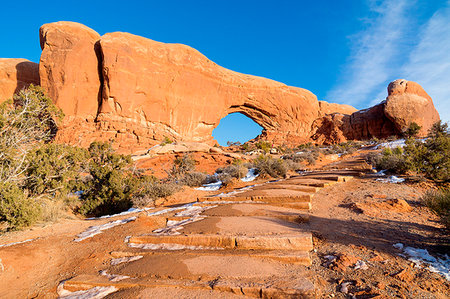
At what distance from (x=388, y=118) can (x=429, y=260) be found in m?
38.7

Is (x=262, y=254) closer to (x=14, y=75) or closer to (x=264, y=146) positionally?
(x=264, y=146)

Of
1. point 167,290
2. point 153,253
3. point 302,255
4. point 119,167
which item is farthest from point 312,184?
point 119,167

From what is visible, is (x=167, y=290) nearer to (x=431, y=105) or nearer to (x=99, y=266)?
(x=99, y=266)

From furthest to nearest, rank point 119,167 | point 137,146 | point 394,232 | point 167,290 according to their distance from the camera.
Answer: point 137,146 < point 119,167 < point 394,232 < point 167,290

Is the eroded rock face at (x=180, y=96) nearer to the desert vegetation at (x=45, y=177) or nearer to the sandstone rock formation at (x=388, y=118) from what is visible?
the sandstone rock formation at (x=388, y=118)

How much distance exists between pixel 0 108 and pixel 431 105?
4626 cm

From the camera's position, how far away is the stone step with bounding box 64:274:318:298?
74.2 inches

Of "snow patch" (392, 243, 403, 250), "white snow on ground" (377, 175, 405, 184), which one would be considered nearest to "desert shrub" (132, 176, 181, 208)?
"snow patch" (392, 243, 403, 250)

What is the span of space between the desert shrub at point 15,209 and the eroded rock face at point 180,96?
82.2ft

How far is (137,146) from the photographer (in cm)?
2692

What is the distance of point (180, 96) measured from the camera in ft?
110

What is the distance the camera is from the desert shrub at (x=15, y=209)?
4.03 metres

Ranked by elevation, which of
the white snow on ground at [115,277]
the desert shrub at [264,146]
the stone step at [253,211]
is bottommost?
the white snow on ground at [115,277]

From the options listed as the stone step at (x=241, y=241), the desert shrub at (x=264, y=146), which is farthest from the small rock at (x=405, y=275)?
the desert shrub at (x=264, y=146)
